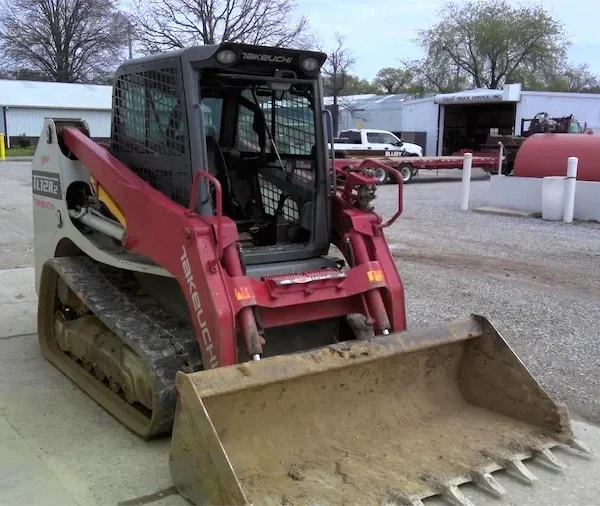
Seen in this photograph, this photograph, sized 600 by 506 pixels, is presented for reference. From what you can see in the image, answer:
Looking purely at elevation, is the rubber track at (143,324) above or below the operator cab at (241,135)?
below

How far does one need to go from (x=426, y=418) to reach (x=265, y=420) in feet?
3.53

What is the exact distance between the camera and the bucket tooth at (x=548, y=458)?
396 centimetres

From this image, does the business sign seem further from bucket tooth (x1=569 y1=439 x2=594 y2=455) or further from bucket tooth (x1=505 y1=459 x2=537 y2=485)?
bucket tooth (x1=505 y1=459 x2=537 y2=485)

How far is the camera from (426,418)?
431 cm

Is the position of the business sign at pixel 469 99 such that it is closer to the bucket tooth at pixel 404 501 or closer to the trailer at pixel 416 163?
the trailer at pixel 416 163

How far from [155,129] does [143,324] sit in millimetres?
1311

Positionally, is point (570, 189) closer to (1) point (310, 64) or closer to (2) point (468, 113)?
(1) point (310, 64)

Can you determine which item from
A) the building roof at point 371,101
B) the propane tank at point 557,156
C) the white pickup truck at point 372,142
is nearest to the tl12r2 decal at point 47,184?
the propane tank at point 557,156

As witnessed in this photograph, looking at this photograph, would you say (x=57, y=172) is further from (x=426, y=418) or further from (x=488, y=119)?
(x=488, y=119)

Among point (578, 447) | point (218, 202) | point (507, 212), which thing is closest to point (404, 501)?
point (578, 447)

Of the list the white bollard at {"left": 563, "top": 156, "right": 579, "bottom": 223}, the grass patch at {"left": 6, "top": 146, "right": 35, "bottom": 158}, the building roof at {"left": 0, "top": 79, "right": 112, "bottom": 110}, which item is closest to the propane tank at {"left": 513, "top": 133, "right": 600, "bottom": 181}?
the white bollard at {"left": 563, "top": 156, "right": 579, "bottom": 223}

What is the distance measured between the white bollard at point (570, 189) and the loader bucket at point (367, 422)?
9905 mm

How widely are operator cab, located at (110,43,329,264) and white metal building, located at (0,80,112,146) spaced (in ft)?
129

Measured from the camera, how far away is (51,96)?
145 ft
